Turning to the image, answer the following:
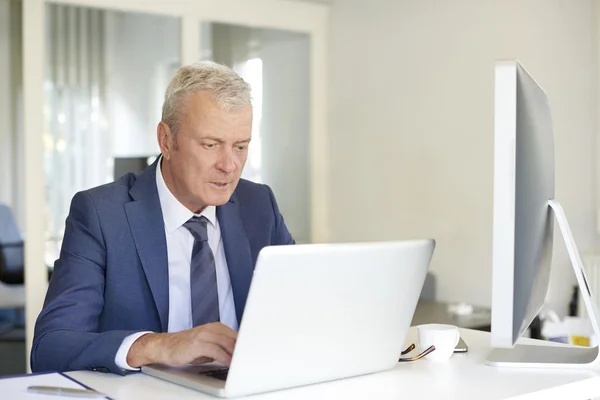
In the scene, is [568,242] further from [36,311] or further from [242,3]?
[242,3]

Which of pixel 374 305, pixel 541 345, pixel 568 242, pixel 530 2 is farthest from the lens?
pixel 530 2

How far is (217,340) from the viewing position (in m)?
1.40

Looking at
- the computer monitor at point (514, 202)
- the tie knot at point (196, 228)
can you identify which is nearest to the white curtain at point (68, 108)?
the tie knot at point (196, 228)

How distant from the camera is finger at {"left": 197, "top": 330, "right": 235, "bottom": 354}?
1396 mm

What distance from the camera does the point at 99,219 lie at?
183cm

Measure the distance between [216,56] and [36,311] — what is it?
1.58m

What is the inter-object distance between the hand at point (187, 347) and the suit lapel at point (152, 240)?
1.12ft

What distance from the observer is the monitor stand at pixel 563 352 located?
5.01 ft

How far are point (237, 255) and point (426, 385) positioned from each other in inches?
29.1

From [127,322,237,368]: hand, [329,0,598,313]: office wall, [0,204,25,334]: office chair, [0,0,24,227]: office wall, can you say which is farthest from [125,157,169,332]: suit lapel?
[0,0,24,227]: office wall

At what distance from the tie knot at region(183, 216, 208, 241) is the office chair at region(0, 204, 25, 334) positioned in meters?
2.61

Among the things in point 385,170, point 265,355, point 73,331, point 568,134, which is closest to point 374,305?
point 265,355

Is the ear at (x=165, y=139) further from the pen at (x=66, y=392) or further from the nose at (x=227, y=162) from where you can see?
the pen at (x=66, y=392)

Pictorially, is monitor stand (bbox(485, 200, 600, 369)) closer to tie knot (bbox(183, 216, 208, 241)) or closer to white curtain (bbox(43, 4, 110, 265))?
tie knot (bbox(183, 216, 208, 241))
